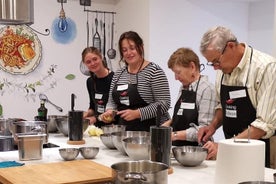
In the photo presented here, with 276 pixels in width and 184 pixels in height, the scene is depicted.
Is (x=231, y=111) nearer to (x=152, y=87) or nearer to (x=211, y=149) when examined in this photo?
(x=211, y=149)

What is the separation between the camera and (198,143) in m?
2.34

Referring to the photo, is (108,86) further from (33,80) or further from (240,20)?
(240,20)

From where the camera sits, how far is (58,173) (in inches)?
65.0

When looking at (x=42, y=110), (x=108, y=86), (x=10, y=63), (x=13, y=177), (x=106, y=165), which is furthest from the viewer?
(x=10, y=63)

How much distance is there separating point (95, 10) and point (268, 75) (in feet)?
9.31

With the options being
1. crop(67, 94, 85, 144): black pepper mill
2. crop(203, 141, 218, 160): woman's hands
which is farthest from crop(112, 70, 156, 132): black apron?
crop(203, 141, 218, 160): woman's hands

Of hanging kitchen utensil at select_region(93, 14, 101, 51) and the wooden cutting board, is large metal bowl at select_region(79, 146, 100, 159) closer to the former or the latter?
the wooden cutting board

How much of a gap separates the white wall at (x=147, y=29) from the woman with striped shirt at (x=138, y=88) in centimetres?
120

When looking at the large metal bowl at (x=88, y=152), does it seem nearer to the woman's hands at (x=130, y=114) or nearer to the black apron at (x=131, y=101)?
the woman's hands at (x=130, y=114)

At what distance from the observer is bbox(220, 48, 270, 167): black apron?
222 centimetres

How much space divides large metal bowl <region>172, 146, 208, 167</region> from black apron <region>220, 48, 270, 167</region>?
493mm

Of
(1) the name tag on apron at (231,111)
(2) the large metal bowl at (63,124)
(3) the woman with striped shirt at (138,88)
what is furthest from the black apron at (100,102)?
(1) the name tag on apron at (231,111)

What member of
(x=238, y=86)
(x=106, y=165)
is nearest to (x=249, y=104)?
(x=238, y=86)

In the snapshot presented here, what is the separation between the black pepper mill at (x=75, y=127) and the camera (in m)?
2.38
